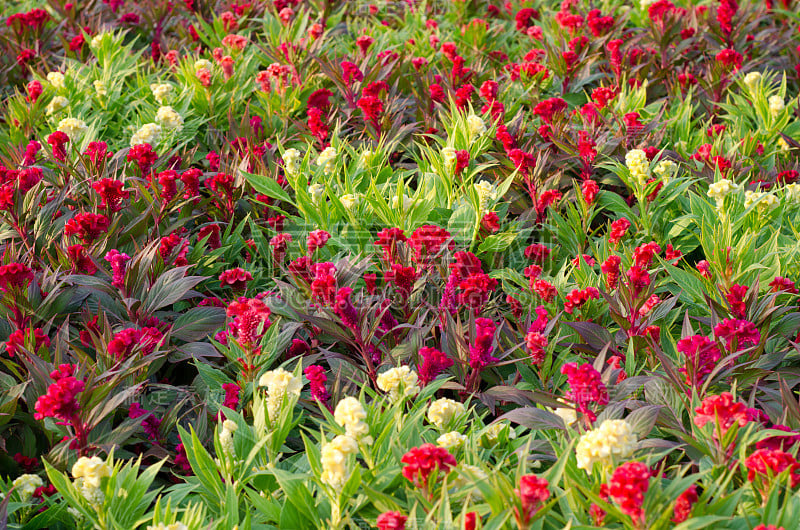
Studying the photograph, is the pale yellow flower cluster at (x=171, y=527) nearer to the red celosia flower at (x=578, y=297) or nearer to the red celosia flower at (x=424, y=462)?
the red celosia flower at (x=424, y=462)

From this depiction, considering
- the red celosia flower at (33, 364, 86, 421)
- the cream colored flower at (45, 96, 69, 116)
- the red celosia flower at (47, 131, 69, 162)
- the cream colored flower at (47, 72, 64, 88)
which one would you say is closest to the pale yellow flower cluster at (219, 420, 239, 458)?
the red celosia flower at (33, 364, 86, 421)

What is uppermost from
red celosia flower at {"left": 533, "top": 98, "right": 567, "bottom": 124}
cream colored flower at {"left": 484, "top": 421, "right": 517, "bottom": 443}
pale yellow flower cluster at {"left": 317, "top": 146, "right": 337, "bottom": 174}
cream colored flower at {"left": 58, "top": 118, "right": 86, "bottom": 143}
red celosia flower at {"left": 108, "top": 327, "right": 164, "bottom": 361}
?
cream colored flower at {"left": 58, "top": 118, "right": 86, "bottom": 143}

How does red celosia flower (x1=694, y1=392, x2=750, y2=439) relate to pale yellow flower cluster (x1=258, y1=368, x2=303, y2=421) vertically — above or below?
above

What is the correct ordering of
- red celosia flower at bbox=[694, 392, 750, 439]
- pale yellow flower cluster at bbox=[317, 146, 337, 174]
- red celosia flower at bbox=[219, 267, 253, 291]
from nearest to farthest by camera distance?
red celosia flower at bbox=[694, 392, 750, 439], red celosia flower at bbox=[219, 267, 253, 291], pale yellow flower cluster at bbox=[317, 146, 337, 174]

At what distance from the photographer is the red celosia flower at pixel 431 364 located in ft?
7.50

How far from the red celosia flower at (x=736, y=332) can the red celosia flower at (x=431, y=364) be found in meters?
0.86

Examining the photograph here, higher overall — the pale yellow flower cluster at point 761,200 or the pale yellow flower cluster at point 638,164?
the pale yellow flower cluster at point 638,164

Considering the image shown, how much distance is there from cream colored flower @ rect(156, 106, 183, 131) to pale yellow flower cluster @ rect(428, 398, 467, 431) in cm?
241

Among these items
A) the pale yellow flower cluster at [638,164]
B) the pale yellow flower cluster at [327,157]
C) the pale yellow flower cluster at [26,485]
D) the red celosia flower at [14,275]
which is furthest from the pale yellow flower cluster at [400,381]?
the pale yellow flower cluster at [638,164]

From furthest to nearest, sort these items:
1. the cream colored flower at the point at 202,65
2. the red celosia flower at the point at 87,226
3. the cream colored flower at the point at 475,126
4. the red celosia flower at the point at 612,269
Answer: the cream colored flower at the point at 202,65, the cream colored flower at the point at 475,126, the red celosia flower at the point at 87,226, the red celosia flower at the point at 612,269

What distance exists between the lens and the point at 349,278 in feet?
8.79

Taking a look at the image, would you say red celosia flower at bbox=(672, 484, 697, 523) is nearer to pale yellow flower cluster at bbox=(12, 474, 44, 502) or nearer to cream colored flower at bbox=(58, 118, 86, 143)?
pale yellow flower cluster at bbox=(12, 474, 44, 502)

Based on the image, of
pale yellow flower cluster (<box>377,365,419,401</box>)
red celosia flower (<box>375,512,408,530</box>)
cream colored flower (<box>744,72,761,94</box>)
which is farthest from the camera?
cream colored flower (<box>744,72,761,94</box>)

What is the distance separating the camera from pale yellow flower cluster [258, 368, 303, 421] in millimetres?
2086
